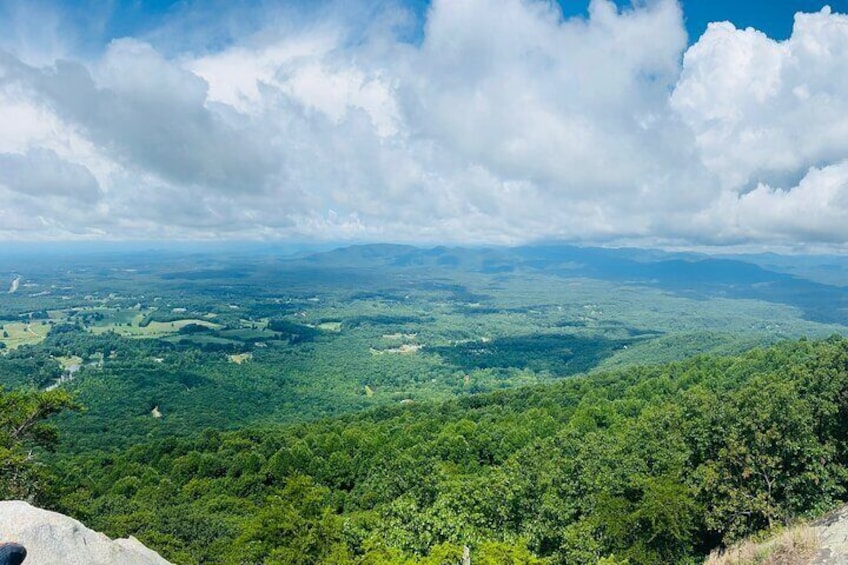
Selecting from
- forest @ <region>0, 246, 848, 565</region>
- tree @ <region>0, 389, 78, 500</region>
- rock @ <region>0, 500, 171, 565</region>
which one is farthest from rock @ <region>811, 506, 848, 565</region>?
tree @ <region>0, 389, 78, 500</region>

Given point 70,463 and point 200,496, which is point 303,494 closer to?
point 200,496

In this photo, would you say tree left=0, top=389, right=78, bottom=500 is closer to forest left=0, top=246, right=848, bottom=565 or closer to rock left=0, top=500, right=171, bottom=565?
forest left=0, top=246, right=848, bottom=565

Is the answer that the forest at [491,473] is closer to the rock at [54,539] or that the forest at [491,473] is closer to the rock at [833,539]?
the rock at [833,539]

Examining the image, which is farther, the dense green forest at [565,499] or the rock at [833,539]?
the dense green forest at [565,499]

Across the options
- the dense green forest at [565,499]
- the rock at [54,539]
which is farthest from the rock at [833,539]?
the rock at [54,539]

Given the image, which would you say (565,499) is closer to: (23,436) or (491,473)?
(491,473)

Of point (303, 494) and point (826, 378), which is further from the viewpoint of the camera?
point (826, 378)

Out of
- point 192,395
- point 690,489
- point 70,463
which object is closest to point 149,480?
point 70,463

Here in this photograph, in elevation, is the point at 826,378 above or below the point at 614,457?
above

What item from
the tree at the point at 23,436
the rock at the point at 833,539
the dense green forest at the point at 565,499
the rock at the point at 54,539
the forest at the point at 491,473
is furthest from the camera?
the tree at the point at 23,436
